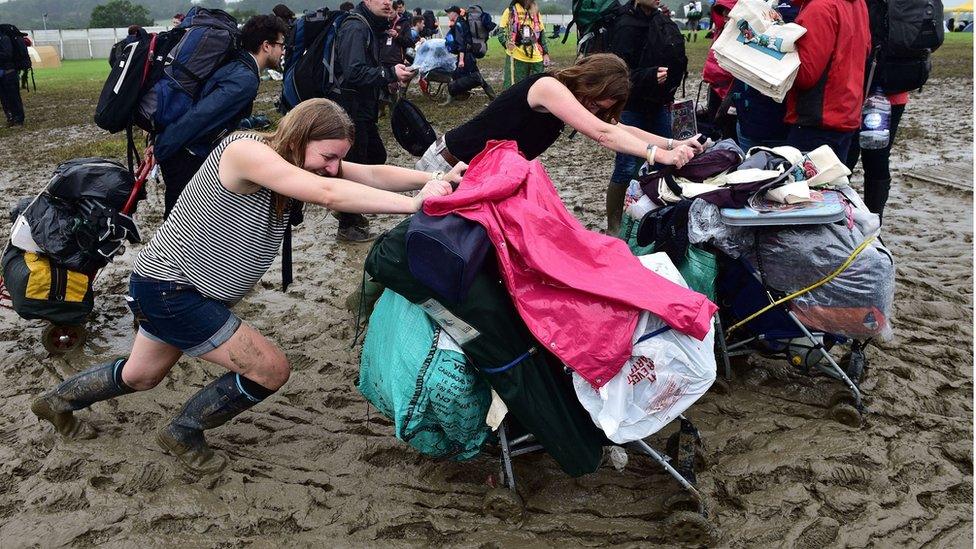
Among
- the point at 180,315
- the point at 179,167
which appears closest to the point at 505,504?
the point at 180,315

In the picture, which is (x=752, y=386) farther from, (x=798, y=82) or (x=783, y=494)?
(x=798, y=82)

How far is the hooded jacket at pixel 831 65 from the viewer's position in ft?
13.4

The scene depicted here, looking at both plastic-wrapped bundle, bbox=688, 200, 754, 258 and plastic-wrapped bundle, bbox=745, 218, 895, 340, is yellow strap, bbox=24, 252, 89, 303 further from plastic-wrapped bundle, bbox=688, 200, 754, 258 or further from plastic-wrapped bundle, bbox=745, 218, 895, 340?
plastic-wrapped bundle, bbox=745, 218, 895, 340

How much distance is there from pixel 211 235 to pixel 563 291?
1.41 meters

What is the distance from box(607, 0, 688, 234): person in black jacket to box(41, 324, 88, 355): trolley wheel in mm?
3786

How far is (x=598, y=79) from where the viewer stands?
3660mm

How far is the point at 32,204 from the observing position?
14.0ft

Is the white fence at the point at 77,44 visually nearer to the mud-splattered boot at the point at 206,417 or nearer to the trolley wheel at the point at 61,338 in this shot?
the trolley wheel at the point at 61,338

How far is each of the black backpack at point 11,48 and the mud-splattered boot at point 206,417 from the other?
11.3 meters

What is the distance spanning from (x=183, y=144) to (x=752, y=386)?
11.3ft

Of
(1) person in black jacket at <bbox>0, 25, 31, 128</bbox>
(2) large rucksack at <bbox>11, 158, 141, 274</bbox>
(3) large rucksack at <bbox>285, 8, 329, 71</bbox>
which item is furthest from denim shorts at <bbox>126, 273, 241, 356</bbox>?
(1) person in black jacket at <bbox>0, 25, 31, 128</bbox>

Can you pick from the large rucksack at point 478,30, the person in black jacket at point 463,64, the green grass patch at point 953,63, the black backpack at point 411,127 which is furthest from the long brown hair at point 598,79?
the green grass patch at point 953,63

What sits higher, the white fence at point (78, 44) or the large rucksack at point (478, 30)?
the large rucksack at point (478, 30)

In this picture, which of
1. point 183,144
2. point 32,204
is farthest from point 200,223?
point 32,204
